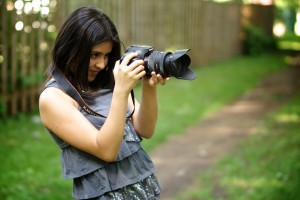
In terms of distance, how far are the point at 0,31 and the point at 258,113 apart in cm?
405

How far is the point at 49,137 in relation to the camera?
17.7ft

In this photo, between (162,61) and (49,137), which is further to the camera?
(49,137)

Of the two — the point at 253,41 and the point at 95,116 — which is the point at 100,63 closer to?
the point at 95,116

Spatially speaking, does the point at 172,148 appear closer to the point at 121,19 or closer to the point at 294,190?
the point at 294,190

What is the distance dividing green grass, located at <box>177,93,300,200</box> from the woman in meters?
2.02

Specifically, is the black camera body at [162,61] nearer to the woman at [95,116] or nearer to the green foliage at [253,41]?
the woman at [95,116]

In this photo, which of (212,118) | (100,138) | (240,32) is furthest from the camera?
(240,32)

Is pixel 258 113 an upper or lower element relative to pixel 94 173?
lower

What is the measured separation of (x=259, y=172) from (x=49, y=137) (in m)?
2.43

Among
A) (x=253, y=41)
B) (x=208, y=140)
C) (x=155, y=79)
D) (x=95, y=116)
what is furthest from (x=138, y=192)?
(x=253, y=41)

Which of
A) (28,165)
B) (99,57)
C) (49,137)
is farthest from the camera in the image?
(49,137)

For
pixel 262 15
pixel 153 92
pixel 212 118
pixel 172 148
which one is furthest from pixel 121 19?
pixel 262 15

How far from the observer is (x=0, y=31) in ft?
19.1

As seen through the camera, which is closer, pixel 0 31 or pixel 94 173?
pixel 94 173
